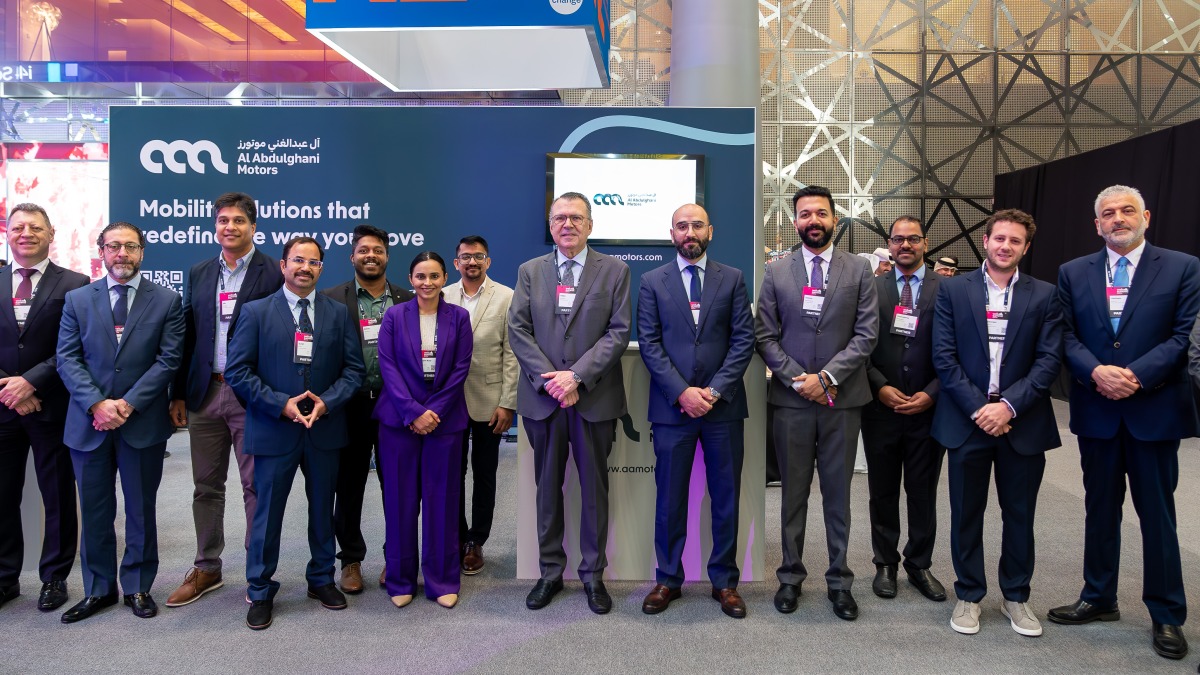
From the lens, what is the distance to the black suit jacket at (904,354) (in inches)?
134

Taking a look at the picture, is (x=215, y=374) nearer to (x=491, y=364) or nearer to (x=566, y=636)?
(x=491, y=364)

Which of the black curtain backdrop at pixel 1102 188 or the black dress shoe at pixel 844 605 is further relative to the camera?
the black curtain backdrop at pixel 1102 188

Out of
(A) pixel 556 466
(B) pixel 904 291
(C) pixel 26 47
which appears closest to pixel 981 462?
(B) pixel 904 291

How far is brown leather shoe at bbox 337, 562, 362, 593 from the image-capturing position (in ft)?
11.3

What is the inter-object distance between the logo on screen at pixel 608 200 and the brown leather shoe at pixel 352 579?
3.26 meters

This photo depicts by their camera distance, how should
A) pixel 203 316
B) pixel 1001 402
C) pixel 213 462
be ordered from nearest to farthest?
1. pixel 1001 402
2. pixel 203 316
3. pixel 213 462

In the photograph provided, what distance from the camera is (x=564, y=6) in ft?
11.4

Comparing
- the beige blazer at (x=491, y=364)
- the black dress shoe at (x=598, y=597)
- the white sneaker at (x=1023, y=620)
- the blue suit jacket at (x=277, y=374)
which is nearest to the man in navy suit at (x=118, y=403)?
the blue suit jacket at (x=277, y=374)

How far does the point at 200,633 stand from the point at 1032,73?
36.2ft

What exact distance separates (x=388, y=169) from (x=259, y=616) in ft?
12.1

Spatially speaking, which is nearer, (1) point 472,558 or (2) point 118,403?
(2) point 118,403

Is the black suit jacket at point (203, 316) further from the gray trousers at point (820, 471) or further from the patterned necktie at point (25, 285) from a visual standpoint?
the gray trousers at point (820, 471)

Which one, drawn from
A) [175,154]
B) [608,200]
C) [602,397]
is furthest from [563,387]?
[175,154]

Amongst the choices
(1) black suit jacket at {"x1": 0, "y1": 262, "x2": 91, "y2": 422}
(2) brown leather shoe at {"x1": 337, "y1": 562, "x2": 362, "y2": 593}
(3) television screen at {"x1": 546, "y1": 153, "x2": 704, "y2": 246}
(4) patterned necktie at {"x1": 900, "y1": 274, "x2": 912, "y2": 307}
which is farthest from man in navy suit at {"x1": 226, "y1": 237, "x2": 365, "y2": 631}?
(3) television screen at {"x1": 546, "y1": 153, "x2": 704, "y2": 246}
